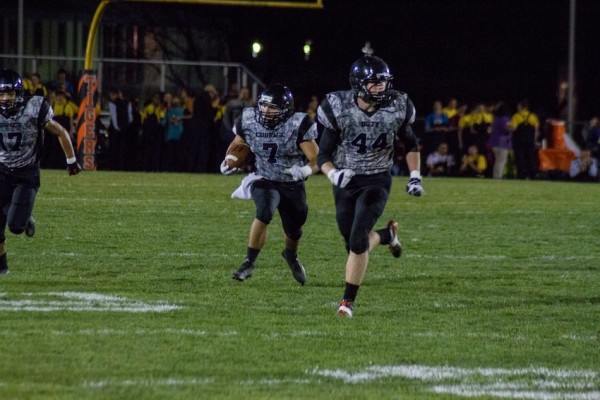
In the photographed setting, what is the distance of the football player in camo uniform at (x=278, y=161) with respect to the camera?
961 cm

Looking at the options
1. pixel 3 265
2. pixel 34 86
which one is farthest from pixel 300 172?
pixel 34 86

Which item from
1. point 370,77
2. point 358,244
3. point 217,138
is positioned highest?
point 370,77

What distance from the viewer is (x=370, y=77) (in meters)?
8.30

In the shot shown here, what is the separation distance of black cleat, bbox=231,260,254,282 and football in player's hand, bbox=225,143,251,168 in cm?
66

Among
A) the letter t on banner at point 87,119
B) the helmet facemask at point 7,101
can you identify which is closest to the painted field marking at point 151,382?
the helmet facemask at point 7,101

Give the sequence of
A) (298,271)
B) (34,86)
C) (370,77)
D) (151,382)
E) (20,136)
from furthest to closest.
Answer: (34,86)
(20,136)
(298,271)
(370,77)
(151,382)

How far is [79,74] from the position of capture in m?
28.8

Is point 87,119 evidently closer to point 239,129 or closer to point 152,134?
point 152,134

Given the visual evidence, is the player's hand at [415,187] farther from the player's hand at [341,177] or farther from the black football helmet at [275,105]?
the black football helmet at [275,105]

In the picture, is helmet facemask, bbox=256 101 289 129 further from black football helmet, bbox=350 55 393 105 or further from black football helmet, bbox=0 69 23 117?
black football helmet, bbox=0 69 23 117

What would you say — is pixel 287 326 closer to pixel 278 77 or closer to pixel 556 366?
pixel 556 366

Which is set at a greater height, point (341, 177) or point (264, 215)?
point (341, 177)

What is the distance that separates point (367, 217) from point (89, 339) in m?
2.08

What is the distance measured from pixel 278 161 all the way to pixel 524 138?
16.3 meters
